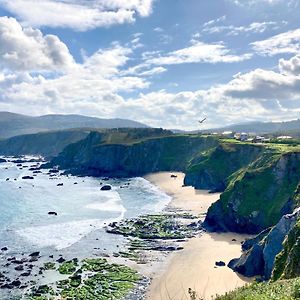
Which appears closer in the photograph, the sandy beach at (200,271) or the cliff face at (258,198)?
the sandy beach at (200,271)

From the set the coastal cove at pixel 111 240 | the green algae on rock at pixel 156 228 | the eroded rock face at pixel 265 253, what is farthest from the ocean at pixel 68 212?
the eroded rock face at pixel 265 253

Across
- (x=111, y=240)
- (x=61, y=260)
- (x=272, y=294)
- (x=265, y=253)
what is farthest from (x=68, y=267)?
(x=272, y=294)

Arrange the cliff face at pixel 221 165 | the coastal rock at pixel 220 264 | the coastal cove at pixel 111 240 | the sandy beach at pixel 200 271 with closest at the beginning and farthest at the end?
the sandy beach at pixel 200 271, the coastal cove at pixel 111 240, the coastal rock at pixel 220 264, the cliff face at pixel 221 165

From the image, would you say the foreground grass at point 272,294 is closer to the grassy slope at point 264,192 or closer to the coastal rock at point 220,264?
the coastal rock at point 220,264

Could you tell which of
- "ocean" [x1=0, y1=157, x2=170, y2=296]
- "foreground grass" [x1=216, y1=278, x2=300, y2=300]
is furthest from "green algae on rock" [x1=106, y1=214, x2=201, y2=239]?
"foreground grass" [x1=216, y1=278, x2=300, y2=300]

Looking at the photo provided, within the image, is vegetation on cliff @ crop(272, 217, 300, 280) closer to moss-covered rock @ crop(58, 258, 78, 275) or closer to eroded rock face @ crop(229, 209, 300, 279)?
eroded rock face @ crop(229, 209, 300, 279)

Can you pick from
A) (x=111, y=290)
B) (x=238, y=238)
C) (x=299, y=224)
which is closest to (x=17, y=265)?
(x=111, y=290)

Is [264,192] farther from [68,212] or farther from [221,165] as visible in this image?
[221,165]
